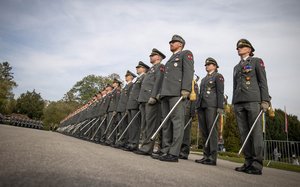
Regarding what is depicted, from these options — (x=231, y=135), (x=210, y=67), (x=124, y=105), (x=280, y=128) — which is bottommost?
(x=124, y=105)

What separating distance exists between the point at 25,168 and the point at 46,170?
0.49ft

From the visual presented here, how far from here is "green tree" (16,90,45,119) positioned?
57125mm

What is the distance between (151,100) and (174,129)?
1113 millimetres

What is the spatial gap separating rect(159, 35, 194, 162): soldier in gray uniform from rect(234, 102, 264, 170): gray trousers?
110cm

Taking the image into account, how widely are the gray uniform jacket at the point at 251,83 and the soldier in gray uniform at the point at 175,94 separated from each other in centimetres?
95

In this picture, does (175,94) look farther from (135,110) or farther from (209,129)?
(135,110)

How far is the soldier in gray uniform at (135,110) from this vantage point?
6703 mm

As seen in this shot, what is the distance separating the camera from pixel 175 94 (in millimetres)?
4738

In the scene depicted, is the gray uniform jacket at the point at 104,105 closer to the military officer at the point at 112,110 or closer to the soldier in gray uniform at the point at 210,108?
the military officer at the point at 112,110

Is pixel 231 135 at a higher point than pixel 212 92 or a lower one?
higher

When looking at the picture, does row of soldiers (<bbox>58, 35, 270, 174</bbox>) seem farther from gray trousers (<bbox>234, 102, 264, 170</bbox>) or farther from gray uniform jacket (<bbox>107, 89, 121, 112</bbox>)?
gray uniform jacket (<bbox>107, 89, 121, 112</bbox>)

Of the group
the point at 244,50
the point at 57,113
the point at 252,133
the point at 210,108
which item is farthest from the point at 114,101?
the point at 57,113

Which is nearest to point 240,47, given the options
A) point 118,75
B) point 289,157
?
point 289,157

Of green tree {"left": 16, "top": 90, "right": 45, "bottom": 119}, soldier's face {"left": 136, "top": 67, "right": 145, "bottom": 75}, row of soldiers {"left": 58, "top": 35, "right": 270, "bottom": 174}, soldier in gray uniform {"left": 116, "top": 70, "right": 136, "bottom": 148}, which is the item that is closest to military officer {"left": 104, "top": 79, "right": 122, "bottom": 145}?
soldier in gray uniform {"left": 116, "top": 70, "right": 136, "bottom": 148}
